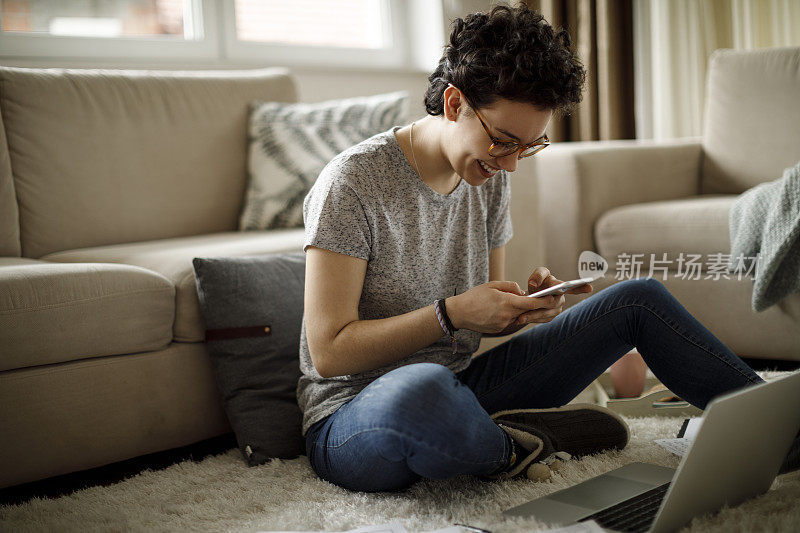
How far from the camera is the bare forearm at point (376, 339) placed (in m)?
1.18

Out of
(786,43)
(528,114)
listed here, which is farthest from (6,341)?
(786,43)

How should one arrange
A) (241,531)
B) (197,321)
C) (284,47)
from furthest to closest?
(284,47), (197,321), (241,531)

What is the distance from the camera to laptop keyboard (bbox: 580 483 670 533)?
3.53ft

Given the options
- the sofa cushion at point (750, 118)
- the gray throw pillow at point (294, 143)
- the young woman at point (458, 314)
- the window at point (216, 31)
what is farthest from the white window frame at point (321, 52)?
the young woman at point (458, 314)

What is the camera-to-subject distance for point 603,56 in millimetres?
3385

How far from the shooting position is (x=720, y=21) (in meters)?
3.47

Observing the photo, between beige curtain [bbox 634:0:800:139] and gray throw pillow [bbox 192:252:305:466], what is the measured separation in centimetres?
262

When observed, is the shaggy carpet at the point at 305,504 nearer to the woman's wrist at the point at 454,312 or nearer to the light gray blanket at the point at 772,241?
the woman's wrist at the point at 454,312

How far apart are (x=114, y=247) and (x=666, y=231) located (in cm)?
162

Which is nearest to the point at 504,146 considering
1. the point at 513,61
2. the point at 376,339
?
the point at 513,61

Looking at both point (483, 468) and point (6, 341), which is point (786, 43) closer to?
point (483, 468)

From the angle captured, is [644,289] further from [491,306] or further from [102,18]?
[102,18]

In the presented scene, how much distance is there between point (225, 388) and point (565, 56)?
3.08ft

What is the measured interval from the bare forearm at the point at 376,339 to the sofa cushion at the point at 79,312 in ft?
1.77
